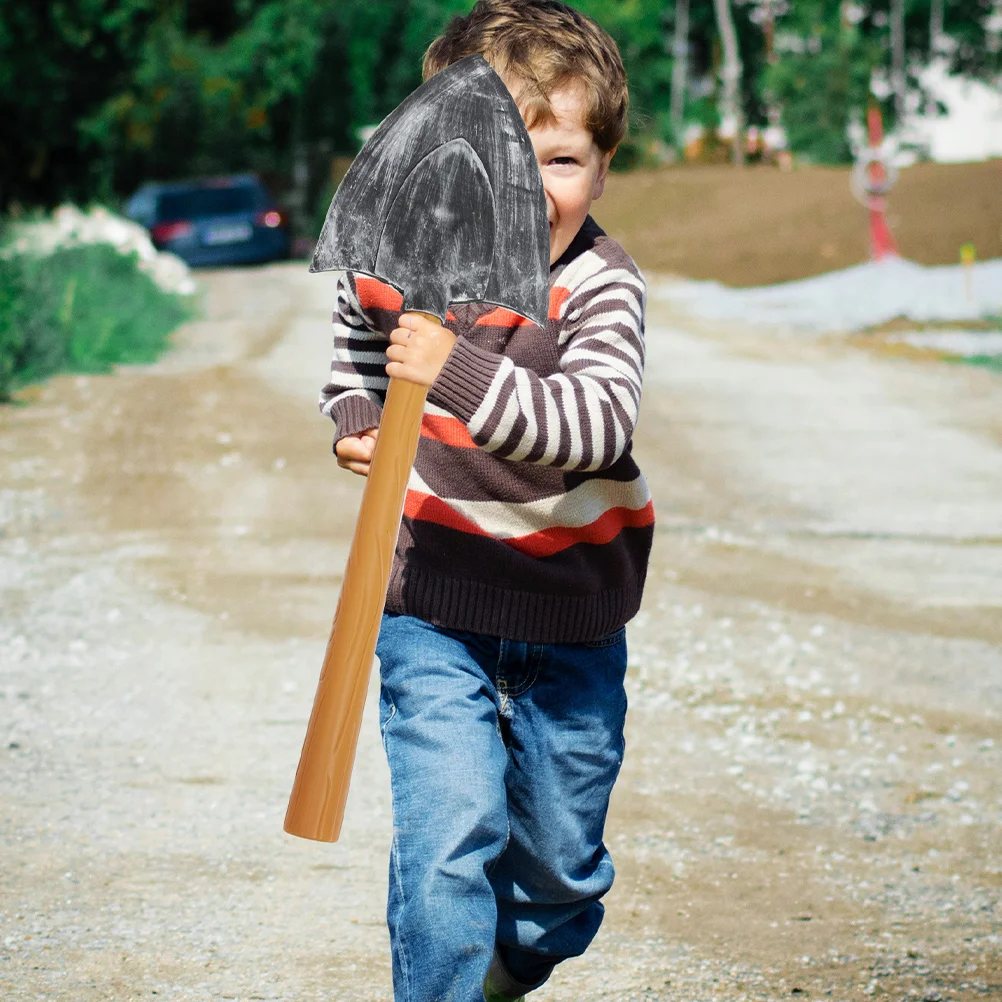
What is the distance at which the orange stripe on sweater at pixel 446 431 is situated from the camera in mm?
2291

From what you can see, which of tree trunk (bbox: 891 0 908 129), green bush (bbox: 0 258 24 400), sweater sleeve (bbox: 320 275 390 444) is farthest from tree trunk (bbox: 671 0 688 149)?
sweater sleeve (bbox: 320 275 390 444)

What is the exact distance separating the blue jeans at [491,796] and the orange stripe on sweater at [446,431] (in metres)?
0.28

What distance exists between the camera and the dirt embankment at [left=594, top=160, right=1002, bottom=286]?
64.7ft

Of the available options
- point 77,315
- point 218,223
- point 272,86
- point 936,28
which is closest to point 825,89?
point 936,28

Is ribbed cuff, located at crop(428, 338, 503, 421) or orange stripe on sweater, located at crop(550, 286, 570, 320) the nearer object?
ribbed cuff, located at crop(428, 338, 503, 421)

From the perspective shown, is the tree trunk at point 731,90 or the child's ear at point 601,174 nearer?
the child's ear at point 601,174

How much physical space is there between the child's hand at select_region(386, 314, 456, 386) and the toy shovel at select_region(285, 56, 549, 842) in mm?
15

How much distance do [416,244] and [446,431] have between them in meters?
0.42

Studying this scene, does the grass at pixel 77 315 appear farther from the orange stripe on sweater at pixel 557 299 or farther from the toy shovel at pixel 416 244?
the toy shovel at pixel 416 244

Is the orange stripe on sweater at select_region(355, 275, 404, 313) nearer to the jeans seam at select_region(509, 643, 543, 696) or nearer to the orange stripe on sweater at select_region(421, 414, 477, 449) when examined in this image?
the orange stripe on sweater at select_region(421, 414, 477, 449)

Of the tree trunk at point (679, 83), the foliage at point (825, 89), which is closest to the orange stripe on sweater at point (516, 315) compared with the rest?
the foliage at point (825, 89)

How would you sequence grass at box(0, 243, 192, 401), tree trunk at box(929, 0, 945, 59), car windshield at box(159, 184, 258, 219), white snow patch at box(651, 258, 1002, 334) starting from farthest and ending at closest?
1. tree trunk at box(929, 0, 945, 59)
2. car windshield at box(159, 184, 258, 219)
3. white snow patch at box(651, 258, 1002, 334)
4. grass at box(0, 243, 192, 401)

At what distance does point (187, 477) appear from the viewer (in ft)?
→ 24.4

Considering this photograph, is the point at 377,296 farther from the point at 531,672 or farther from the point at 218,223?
the point at 218,223
